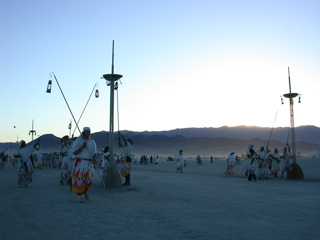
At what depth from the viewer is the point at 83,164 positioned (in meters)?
9.40

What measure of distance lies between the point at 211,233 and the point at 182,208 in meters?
2.42

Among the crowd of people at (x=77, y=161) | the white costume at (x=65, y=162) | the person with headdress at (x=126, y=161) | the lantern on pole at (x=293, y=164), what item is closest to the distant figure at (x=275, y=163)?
the lantern on pole at (x=293, y=164)

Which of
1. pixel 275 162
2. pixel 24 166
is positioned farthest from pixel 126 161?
pixel 275 162

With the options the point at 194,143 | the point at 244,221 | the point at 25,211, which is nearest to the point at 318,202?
the point at 244,221

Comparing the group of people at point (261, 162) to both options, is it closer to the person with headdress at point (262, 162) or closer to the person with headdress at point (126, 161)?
the person with headdress at point (262, 162)

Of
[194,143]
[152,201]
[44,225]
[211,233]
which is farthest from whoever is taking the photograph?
[194,143]

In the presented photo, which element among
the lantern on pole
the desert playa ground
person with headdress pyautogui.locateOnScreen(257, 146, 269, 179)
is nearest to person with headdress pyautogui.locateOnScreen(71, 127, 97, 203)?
the desert playa ground

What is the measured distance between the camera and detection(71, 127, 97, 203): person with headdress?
9.15 meters

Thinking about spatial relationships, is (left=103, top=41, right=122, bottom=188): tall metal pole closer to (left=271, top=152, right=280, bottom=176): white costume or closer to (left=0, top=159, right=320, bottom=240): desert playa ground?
(left=0, top=159, right=320, bottom=240): desert playa ground

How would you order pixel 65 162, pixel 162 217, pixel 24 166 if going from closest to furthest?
pixel 162 217, pixel 24 166, pixel 65 162

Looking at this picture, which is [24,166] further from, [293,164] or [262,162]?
[293,164]

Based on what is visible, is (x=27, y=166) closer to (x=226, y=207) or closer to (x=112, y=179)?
(x=112, y=179)

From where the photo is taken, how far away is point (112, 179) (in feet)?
41.3

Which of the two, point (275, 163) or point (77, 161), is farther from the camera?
point (275, 163)
